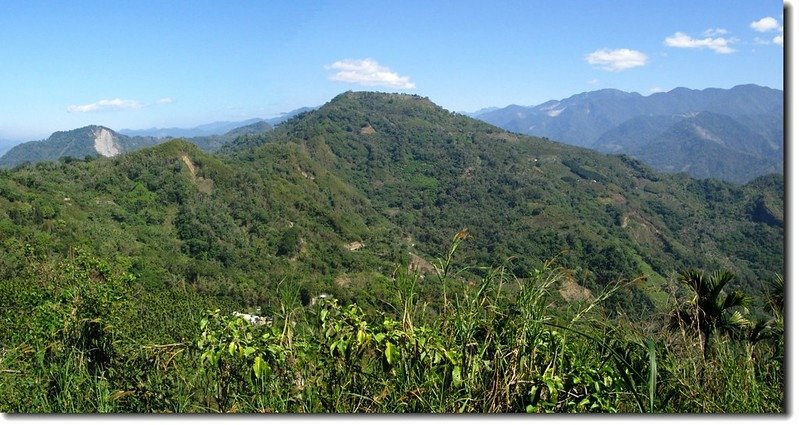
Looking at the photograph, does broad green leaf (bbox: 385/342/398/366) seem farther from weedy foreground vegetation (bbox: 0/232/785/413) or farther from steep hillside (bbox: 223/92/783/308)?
steep hillside (bbox: 223/92/783/308)

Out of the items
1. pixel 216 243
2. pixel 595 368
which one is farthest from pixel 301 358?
pixel 216 243

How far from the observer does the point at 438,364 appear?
2.08 meters

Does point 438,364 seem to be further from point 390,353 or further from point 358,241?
point 358,241

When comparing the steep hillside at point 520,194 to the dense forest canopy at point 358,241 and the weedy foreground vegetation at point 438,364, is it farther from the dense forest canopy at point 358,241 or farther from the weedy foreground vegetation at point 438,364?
the weedy foreground vegetation at point 438,364

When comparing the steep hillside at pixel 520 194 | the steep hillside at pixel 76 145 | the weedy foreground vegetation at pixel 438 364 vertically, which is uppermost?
the steep hillside at pixel 76 145

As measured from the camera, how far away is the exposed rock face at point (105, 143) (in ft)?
499

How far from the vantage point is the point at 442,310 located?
7.74 ft

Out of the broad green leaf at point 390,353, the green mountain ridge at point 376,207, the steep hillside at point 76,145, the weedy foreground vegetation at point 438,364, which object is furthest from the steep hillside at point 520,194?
the steep hillside at point 76,145

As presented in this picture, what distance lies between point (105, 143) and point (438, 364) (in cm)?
17652

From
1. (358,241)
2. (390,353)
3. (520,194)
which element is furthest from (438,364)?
(520,194)

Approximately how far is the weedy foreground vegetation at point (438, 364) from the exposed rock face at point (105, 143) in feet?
559

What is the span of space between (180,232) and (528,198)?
48354 mm

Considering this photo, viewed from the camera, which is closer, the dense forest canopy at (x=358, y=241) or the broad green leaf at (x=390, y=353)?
the broad green leaf at (x=390, y=353)

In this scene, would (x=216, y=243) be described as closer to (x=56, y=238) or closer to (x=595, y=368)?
(x=56, y=238)
